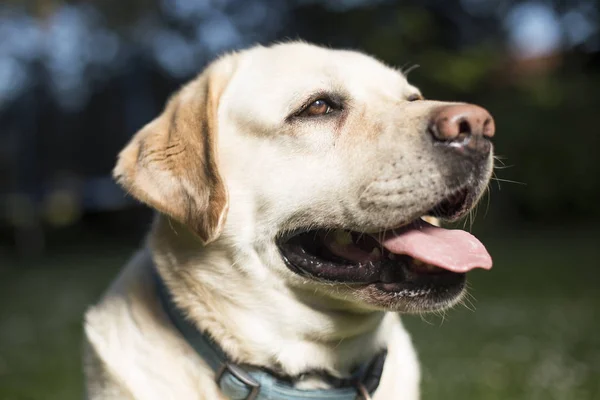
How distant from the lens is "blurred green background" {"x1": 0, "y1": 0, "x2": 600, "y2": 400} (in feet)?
18.9

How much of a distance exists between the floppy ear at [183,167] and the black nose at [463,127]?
2.71 ft

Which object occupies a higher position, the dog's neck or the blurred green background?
the dog's neck

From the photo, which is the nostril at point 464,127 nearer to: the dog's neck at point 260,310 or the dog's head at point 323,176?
the dog's head at point 323,176

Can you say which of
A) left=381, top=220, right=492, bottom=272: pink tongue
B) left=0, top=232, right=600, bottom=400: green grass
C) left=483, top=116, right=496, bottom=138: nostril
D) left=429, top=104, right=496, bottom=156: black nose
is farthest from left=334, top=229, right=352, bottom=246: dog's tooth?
left=483, top=116, right=496, bottom=138: nostril

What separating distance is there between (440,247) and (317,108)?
0.75m

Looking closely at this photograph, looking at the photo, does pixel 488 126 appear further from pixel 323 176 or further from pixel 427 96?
pixel 427 96

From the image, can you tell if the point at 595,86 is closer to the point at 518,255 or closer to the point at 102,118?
the point at 518,255

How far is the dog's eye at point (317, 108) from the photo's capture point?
271cm

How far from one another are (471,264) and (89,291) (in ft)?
29.2

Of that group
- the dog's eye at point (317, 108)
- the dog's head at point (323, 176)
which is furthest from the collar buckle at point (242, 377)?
the dog's eye at point (317, 108)

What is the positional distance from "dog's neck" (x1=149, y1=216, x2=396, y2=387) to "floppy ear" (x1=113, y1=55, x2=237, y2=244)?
16 cm

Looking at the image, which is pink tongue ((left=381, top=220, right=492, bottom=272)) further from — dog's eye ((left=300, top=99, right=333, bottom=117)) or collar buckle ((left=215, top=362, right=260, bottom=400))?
collar buckle ((left=215, top=362, right=260, bottom=400))

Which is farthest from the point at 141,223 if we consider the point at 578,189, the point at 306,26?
the point at 578,189

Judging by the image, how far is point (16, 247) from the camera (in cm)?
1942
